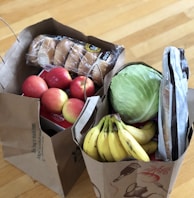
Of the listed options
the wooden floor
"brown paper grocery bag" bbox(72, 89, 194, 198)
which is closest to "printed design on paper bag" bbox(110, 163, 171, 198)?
"brown paper grocery bag" bbox(72, 89, 194, 198)

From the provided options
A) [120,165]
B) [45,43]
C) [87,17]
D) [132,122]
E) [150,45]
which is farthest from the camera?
[87,17]

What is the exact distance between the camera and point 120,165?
914mm

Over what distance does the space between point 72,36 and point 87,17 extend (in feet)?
1.59

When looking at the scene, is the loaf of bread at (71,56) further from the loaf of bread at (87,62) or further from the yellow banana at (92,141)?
the yellow banana at (92,141)

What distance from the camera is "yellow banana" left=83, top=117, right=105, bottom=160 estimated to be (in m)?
0.95

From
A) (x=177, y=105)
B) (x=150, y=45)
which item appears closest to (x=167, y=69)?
(x=177, y=105)

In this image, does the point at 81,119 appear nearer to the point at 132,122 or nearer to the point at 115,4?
the point at 132,122

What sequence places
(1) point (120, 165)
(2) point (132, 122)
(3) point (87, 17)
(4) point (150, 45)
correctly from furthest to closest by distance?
(3) point (87, 17)
(4) point (150, 45)
(2) point (132, 122)
(1) point (120, 165)

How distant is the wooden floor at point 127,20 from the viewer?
1566 mm

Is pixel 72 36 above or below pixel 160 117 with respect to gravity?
above

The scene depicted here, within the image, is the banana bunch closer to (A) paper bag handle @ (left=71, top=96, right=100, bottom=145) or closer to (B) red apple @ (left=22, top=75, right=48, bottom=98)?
(A) paper bag handle @ (left=71, top=96, right=100, bottom=145)

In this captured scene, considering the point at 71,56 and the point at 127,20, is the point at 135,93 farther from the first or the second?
the point at 127,20

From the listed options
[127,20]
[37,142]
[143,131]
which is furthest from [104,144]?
[127,20]

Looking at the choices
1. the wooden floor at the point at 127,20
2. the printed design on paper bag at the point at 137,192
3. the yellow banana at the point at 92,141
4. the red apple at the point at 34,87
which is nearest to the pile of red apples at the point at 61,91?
the red apple at the point at 34,87
